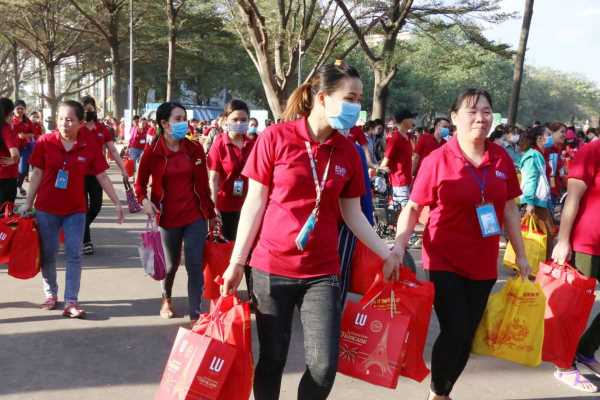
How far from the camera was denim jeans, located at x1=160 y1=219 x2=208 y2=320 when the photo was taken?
519cm

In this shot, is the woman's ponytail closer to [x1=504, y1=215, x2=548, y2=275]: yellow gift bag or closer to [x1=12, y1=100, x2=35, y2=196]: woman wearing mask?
[x1=504, y1=215, x2=548, y2=275]: yellow gift bag

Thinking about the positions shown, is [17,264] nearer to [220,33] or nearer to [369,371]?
[369,371]

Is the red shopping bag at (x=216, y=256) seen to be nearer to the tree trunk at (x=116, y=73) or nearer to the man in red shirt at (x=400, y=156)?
the man in red shirt at (x=400, y=156)

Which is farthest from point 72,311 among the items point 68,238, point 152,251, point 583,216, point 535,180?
point 535,180

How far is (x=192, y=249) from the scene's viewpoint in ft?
17.0

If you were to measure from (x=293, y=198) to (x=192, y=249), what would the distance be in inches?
95.7

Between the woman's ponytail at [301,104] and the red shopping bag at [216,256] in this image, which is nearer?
the woman's ponytail at [301,104]

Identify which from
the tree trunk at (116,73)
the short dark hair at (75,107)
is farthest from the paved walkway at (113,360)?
the tree trunk at (116,73)

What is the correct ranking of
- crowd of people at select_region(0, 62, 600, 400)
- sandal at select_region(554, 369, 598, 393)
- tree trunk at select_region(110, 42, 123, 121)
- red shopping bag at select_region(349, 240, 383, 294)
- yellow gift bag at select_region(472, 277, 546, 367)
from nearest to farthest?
crowd of people at select_region(0, 62, 600, 400)
yellow gift bag at select_region(472, 277, 546, 367)
red shopping bag at select_region(349, 240, 383, 294)
sandal at select_region(554, 369, 598, 393)
tree trunk at select_region(110, 42, 123, 121)

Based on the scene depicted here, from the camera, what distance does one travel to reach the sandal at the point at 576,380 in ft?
14.1

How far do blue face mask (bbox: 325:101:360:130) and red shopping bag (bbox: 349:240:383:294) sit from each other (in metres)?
1.08

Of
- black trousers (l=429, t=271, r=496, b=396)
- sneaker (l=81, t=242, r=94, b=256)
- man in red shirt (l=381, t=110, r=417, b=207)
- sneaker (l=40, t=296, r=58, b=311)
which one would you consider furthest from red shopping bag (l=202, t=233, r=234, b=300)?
man in red shirt (l=381, t=110, r=417, b=207)

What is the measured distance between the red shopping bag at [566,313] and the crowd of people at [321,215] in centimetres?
17

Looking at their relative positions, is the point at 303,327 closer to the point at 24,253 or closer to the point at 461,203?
the point at 461,203
